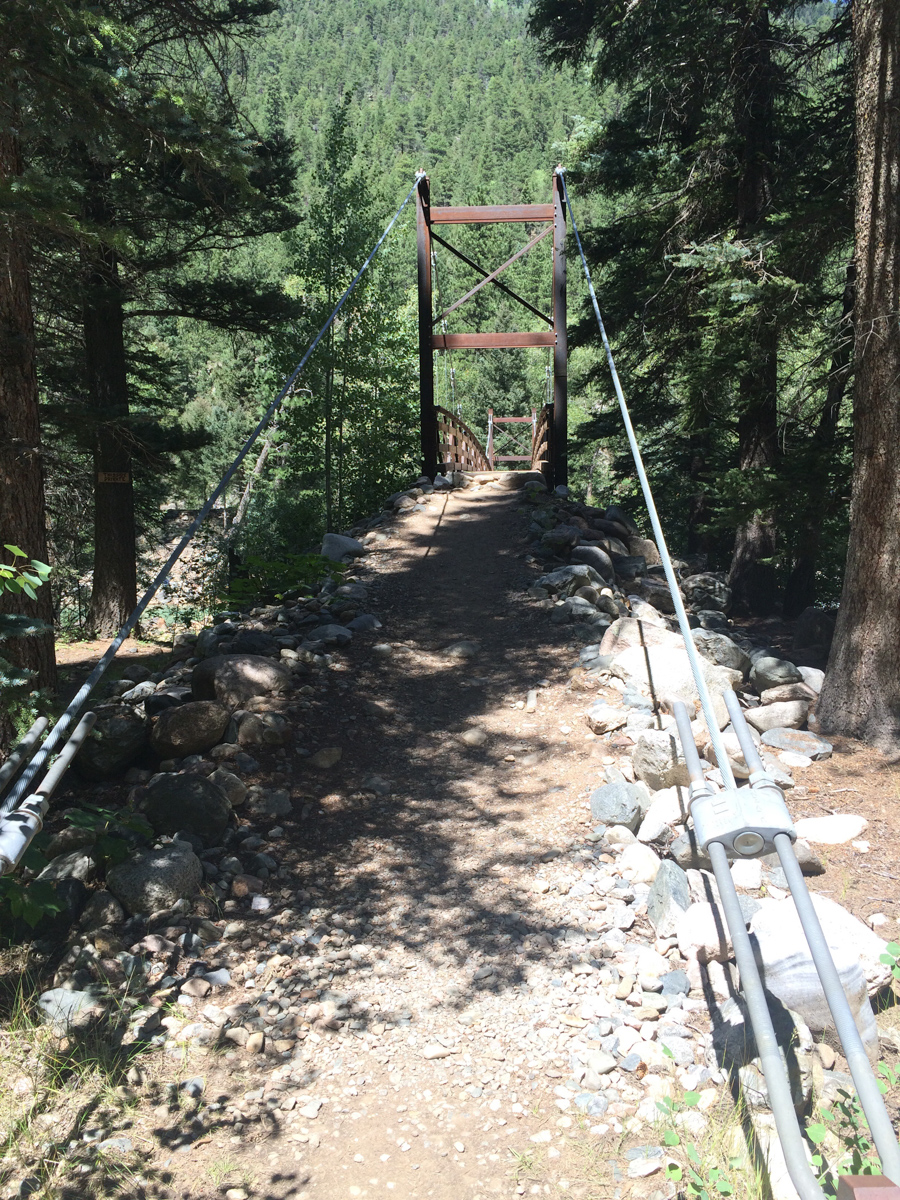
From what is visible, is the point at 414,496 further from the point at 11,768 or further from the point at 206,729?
the point at 11,768

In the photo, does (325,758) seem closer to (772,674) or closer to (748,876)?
(748,876)

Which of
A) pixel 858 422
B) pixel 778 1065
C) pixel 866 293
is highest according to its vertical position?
pixel 866 293

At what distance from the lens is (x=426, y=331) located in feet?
34.8

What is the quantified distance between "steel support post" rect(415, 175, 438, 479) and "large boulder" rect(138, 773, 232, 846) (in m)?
7.58

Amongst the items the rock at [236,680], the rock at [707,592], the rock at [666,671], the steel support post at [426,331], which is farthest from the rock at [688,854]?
the steel support post at [426,331]

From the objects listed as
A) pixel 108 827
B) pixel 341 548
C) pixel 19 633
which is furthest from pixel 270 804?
pixel 341 548

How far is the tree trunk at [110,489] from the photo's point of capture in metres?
8.13

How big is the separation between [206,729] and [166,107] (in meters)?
2.67

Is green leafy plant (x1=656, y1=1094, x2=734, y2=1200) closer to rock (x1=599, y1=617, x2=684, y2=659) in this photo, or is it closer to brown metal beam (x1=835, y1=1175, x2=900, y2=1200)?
brown metal beam (x1=835, y1=1175, x2=900, y2=1200)

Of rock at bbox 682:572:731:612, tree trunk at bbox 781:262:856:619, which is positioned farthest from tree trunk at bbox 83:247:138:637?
tree trunk at bbox 781:262:856:619

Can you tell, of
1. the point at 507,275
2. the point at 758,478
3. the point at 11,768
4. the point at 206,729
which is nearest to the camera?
the point at 11,768

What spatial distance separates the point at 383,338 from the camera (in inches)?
608

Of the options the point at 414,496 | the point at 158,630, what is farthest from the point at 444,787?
the point at 158,630

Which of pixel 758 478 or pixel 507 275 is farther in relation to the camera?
pixel 507 275
